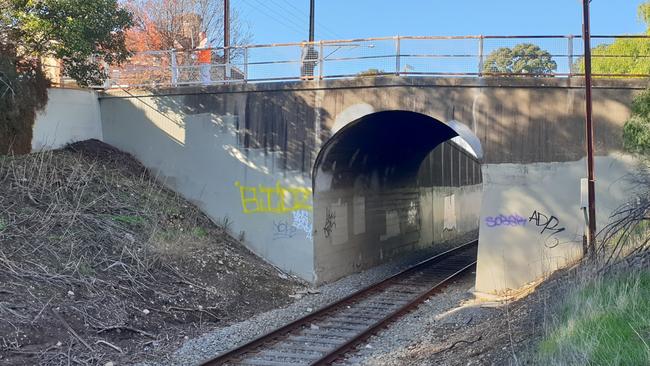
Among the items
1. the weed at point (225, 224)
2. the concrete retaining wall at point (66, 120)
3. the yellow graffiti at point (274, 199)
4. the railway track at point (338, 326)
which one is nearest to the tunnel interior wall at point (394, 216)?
the yellow graffiti at point (274, 199)

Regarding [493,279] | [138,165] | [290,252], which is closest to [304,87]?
[290,252]

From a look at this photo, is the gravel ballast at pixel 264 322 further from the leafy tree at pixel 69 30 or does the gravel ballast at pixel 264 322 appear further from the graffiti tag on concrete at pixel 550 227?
the leafy tree at pixel 69 30

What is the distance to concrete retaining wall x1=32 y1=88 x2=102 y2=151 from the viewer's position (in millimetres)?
14516

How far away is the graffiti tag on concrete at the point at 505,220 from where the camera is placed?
1270 cm

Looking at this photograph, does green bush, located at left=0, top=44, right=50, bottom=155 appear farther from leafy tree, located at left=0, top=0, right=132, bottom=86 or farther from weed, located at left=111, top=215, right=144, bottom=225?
weed, located at left=111, top=215, right=144, bottom=225

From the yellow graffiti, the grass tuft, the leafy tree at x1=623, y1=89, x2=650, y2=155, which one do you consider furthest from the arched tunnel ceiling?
the grass tuft

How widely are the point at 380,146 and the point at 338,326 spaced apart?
7664mm

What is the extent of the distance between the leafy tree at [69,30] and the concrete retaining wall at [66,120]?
3.05 feet

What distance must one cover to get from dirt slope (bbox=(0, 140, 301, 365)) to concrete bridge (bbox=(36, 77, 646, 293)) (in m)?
0.96

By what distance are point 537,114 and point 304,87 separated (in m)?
5.64

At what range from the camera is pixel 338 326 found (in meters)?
10.8

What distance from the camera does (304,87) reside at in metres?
14.6

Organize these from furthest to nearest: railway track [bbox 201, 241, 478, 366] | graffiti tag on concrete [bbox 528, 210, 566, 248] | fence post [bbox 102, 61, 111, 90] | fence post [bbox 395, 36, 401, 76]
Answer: fence post [bbox 102, 61, 111, 90]
fence post [bbox 395, 36, 401, 76]
graffiti tag on concrete [bbox 528, 210, 566, 248]
railway track [bbox 201, 241, 478, 366]

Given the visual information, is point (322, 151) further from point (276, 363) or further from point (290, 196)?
point (276, 363)
